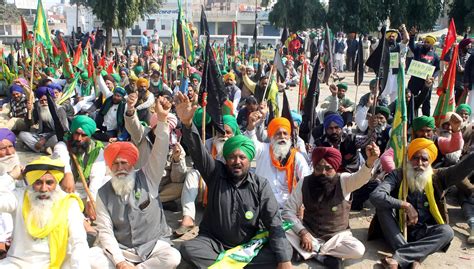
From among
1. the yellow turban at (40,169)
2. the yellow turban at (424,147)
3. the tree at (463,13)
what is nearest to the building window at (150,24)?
the tree at (463,13)

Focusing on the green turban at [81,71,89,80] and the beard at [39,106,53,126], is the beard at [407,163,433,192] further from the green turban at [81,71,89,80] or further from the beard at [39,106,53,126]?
the green turban at [81,71,89,80]

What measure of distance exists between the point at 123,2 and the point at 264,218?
2445 cm

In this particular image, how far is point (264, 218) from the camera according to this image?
3.85 meters

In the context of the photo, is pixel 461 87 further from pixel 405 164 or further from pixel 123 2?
pixel 123 2

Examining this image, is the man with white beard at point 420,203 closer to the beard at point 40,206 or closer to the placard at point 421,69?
the placard at point 421,69

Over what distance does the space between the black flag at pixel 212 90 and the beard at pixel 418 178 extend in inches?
81.9

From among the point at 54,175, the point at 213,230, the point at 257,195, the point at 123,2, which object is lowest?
the point at 213,230

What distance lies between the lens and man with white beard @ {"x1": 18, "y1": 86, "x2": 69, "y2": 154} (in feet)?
25.1

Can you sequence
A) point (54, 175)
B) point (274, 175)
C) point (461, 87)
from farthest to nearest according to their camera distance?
point (461, 87) → point (274, 175) → point (54, 175)

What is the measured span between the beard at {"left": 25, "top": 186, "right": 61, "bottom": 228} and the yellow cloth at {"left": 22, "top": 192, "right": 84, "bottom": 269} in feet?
0.07

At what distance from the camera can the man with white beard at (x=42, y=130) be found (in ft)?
25.1

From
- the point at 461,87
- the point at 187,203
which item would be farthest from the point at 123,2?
the point at 187,203

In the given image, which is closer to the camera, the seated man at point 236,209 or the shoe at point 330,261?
the seated man at point 236,209

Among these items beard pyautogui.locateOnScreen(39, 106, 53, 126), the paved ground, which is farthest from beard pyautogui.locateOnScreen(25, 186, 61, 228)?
beard pyautogui.locateOnScreen(39, 106, 53, 126)
